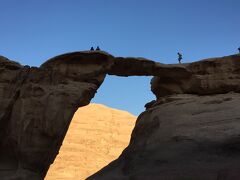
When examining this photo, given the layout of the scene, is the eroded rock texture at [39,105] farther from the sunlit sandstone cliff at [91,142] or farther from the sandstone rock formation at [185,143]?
A: the sunlit sandstone cliff at [91,142]

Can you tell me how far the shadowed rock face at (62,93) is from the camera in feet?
38.0

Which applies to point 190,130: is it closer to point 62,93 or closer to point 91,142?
point 62,93

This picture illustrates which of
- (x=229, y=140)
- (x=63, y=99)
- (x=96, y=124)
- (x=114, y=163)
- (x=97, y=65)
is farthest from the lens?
(x=96, y=124)

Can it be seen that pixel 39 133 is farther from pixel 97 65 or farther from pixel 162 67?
pixel 162 67

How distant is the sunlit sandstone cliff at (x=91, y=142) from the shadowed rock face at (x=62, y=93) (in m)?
25.2

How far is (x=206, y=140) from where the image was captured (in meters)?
9.92

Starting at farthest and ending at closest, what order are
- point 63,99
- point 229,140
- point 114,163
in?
1. point 63,99
2. point 114,163
3. point 229,140

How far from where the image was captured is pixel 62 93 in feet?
40.0

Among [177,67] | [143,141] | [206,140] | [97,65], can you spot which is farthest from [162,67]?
[206,140]

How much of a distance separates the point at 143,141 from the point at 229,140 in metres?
2.60

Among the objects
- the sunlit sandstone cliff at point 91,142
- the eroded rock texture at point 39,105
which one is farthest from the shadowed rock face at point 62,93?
the sunlit sandstone cliff at point 91,142

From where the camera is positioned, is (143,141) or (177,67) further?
(177,67)

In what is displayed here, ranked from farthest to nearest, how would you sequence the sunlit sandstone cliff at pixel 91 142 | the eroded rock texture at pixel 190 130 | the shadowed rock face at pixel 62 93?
the sunlit sandstone cliff at pixel 91 142 → the shadowed rock face at pixel 62 93 → the eroded rock texture at pixel 190 130

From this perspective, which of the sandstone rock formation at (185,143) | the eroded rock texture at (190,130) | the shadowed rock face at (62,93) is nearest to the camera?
the sandstone rock formation at (185,143)
